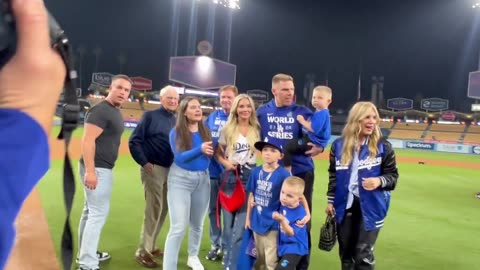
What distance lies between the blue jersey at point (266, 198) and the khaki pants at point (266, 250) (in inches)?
3.1

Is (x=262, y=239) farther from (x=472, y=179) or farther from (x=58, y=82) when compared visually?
(x=472, y=179)

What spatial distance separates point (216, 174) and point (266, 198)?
5.43 feet

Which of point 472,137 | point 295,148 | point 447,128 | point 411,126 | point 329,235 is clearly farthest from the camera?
point 411,126

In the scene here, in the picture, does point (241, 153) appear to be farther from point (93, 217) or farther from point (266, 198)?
point (93, 217)

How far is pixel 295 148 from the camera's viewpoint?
17.6 ft

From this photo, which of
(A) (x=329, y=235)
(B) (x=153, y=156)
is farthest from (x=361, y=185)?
(B) (x=153, y=156)

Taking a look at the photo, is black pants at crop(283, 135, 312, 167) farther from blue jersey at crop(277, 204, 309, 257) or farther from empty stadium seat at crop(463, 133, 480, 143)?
empty stadium seat at crop(463, 133, 480, 143)

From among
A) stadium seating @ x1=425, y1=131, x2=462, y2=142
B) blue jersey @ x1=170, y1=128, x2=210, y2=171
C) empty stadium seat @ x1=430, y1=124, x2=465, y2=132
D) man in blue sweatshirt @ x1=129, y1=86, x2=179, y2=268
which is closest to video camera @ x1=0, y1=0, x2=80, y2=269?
blue jersey @ x1=170, y1=128, x2=210, y2=171

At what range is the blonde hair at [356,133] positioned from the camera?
4707mm

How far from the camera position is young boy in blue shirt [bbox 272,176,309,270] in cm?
450

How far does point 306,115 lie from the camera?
5.48m

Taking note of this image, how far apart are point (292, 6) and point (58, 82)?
193ft

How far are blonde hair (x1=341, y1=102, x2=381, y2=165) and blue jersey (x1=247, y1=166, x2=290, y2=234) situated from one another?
74cm

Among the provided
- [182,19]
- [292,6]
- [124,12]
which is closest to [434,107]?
[292,6]
